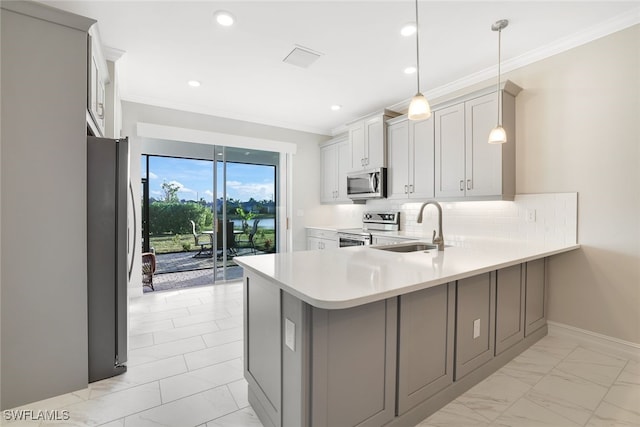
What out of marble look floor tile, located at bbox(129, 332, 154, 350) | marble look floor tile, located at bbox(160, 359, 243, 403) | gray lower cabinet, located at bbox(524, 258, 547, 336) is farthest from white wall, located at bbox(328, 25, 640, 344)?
marble look floor tile, located at bbox(129, 332, 154, 350)

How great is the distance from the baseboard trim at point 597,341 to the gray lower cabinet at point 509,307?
0.61 m

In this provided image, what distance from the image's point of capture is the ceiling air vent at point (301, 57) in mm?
2780

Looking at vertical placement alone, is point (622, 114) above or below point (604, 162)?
above

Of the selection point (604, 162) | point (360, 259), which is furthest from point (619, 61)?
point (360, 259)

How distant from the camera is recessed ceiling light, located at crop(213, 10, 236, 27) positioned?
227 cm

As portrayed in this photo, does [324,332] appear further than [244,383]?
No

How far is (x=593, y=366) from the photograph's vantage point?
7.31 ft

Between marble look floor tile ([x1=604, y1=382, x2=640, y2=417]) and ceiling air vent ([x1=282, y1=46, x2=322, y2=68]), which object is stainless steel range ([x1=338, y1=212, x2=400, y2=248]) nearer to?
ceiling air vent ([x1=282, y1=46, x2=322, y2=68])

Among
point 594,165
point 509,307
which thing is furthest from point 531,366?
point 594,165

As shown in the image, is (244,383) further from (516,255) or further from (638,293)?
(638,293)

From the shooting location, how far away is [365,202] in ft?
16.3

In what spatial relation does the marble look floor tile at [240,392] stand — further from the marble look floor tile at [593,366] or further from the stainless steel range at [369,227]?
the stainless steel range at [369,227]

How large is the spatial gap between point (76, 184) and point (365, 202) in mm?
3866

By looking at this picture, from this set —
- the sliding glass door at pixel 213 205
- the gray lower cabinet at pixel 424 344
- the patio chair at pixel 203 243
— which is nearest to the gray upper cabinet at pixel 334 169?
the sliding glass door at pixel 213 205
